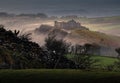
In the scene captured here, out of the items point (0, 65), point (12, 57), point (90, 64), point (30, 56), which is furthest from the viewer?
point (90, 64)

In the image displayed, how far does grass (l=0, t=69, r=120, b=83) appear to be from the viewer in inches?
350

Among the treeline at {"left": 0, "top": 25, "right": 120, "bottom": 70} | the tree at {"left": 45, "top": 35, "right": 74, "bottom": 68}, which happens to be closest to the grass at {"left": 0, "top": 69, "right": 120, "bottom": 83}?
the treeline at {"left": 0, "top": 25, "right": 120, "bottom": 70}

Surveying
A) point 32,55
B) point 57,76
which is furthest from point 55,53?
point 57,76

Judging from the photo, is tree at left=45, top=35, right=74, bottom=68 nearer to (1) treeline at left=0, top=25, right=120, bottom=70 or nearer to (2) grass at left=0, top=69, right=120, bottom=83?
(1) treeline at left=0, top=25, right=120, bottom=70

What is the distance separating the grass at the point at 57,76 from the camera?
8.90 meters

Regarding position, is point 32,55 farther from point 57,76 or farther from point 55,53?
point 57,76

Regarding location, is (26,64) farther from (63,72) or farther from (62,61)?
(63,72)

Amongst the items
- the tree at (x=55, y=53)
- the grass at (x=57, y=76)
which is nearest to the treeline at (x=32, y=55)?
the tree at (x=55, y=53)

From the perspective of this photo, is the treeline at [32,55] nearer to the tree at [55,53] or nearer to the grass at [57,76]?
the tree at [55,53]

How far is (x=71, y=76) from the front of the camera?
912 cm

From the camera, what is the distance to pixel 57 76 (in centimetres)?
916

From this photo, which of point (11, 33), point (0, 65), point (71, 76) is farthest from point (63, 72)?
point (11, 33)

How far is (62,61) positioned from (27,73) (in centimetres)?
448

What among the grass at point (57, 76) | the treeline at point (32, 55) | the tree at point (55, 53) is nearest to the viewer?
the grass at point (57, 76)
